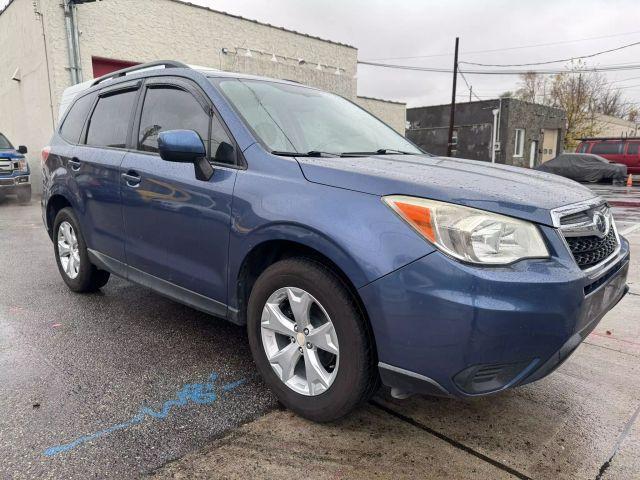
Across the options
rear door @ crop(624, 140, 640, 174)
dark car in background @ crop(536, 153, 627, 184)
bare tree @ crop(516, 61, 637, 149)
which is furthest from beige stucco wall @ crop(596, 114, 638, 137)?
dark car in background @ crop(536, 153, 627, 184)

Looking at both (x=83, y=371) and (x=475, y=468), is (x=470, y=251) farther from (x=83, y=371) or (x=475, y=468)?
(x=83, y=371)

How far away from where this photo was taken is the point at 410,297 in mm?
1987

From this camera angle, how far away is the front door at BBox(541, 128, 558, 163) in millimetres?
34125

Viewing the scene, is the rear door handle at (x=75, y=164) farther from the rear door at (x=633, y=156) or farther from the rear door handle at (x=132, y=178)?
the rear door at (x=633, y=156)

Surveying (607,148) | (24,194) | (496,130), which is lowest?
(24,194)

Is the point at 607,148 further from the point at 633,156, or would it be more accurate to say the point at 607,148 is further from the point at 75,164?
Answer: the point at 75,164

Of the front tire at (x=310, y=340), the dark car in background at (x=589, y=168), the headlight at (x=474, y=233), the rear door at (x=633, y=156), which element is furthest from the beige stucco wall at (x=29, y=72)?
the rear door at (x=633, y=156)

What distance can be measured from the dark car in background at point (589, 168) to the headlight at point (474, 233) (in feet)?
66.4

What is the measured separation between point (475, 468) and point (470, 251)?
0.99m

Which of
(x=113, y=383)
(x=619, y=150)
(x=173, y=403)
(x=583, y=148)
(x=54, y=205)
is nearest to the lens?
(x=173, y=403)

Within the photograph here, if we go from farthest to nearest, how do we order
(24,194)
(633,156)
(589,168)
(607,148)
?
(607,148) < (633,156) < (589,168) < (24,194)

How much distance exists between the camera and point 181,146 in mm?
2648

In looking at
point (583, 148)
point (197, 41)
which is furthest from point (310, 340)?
point (583, 148)

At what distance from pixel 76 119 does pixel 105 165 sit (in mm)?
1207
